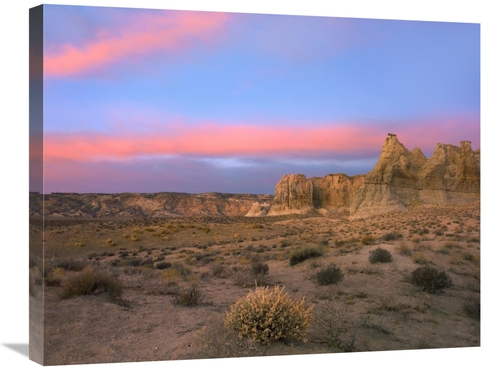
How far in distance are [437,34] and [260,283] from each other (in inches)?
256

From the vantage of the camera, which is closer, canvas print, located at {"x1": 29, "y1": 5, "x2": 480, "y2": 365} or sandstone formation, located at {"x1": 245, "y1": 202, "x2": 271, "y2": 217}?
canvas print, located at {"x1": 29, "y1": 5, "x2": 480, "y2": 365}

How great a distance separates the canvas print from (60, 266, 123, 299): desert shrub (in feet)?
0.10

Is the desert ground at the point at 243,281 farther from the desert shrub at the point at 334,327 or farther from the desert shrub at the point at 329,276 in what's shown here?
the desert shrub at the point at 329,276

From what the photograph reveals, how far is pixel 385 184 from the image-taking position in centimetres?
1445

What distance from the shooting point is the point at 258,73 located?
Answer: 12453mm

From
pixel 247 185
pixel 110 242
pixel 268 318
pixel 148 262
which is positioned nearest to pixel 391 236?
pixel 247 185

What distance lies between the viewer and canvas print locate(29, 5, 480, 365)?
10609 mm

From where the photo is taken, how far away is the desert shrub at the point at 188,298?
38.6 feet

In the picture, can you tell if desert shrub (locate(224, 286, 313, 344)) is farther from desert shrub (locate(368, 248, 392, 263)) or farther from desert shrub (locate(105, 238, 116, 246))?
desert shrub (locate(368, 248, 392, 263))

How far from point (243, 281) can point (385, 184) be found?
420 centimetres

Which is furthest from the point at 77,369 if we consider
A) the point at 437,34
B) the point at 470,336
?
the point at 437,34

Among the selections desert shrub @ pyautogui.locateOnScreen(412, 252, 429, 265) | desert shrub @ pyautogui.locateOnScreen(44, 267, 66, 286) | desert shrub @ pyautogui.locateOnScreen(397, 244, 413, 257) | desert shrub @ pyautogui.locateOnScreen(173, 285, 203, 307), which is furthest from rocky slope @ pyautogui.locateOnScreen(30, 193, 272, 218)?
desert shrub @ pyautogui.locateOnScreen(412, 252, 429, 265)

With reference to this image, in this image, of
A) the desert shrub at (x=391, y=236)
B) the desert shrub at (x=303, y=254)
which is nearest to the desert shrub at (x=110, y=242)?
the desert shrub at (x=303, y=254)

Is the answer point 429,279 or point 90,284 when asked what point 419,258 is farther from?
point 90,284
